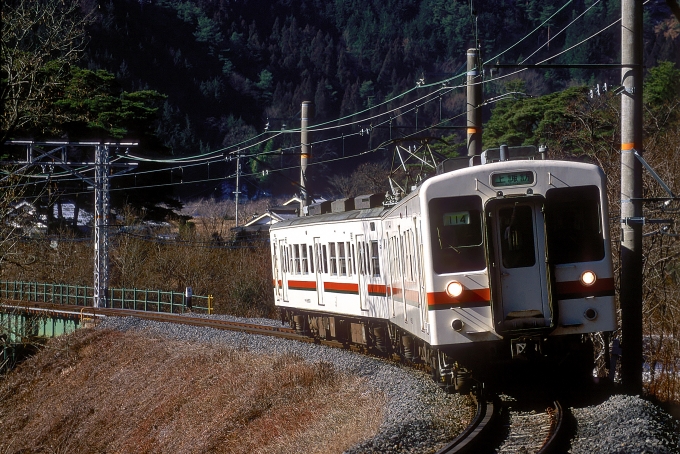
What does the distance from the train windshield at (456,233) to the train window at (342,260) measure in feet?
24.6

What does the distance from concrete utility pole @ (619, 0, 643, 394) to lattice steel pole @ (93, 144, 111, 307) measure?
23.0 meters

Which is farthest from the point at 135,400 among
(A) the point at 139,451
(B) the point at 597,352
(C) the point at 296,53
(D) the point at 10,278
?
(C) the point at 296,53

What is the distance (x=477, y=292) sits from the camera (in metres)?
10.4

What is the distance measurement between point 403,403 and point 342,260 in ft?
23.2

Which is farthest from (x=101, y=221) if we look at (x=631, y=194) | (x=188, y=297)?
(x=631, y=194)

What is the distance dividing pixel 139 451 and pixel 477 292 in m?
10.6

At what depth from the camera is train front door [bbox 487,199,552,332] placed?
1031 cm

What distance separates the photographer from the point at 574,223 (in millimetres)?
10492

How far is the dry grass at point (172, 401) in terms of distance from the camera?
43.1 ft

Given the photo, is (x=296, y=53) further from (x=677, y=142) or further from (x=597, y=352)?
(x=597, y=352)

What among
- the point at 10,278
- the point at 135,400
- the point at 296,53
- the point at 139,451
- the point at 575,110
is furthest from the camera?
the point at 296,53

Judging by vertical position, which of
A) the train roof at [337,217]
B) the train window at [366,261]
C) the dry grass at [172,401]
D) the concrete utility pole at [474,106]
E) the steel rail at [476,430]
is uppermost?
the concrete utility pole at [474,106]

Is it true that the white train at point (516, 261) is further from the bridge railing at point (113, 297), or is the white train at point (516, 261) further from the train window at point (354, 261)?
the bridge railing at point (113, 297)

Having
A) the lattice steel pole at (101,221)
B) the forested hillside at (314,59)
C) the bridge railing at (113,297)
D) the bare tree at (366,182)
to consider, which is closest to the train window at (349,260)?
the lattice steel pole at (101,221)
